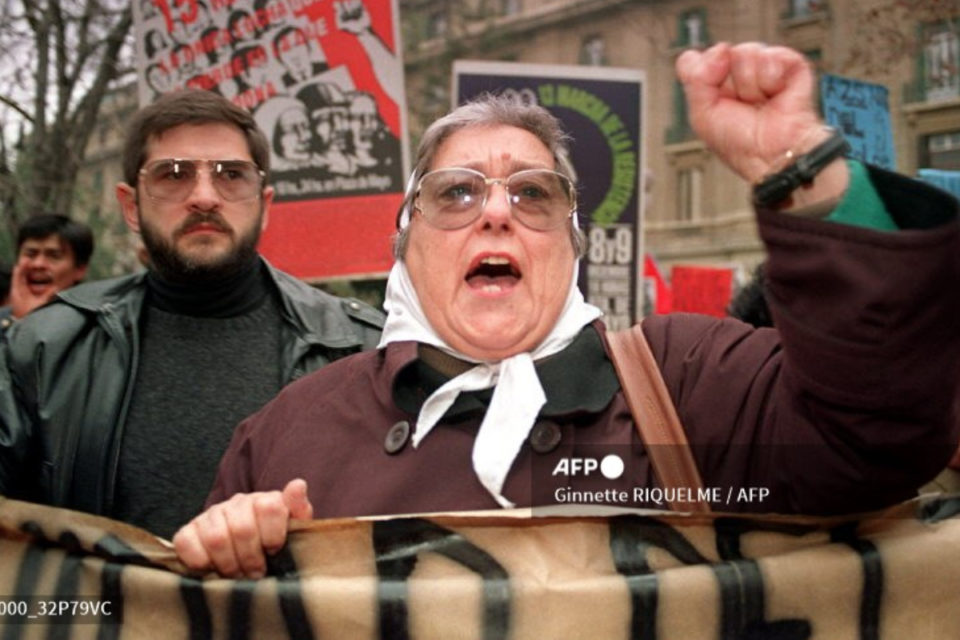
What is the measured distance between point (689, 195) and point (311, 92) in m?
24.1

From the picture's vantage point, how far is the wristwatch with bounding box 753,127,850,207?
1558 millimetres

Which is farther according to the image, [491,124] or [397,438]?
[491,124]

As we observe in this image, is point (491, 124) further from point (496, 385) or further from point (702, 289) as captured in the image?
point (702, 289)

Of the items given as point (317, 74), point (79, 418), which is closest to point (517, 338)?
point (79, 418)

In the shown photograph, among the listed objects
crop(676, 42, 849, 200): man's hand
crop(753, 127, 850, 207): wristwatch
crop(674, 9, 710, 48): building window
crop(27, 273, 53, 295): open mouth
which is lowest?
crop(27, 273, 53, 295): open mouth

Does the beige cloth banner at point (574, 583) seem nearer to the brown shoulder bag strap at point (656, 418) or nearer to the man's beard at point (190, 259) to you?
the brown shoulder bag strap at point (656, 418)

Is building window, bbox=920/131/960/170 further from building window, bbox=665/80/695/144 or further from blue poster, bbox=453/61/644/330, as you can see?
blue poster, bbox=453/61/644/330

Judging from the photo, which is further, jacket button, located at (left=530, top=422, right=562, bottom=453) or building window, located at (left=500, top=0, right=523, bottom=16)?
building window, located at (left=500, top=0, right=523, bottom=16)

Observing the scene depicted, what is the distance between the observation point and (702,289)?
8703 millimetres

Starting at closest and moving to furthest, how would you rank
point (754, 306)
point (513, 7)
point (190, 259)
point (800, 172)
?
point (800, 172)
point (190, 259)
point (754, 306)
point (513, 7)

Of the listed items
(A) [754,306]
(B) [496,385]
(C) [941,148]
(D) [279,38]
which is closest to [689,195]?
(C) [941,148]

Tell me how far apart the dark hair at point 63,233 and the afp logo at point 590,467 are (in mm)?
4047

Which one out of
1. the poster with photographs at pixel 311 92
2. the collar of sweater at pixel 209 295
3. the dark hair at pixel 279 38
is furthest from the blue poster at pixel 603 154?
the collar of sweater at pixel 209 295

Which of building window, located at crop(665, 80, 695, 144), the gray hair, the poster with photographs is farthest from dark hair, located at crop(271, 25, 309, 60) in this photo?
building window, located at crop(665, 80, 695, 144)
